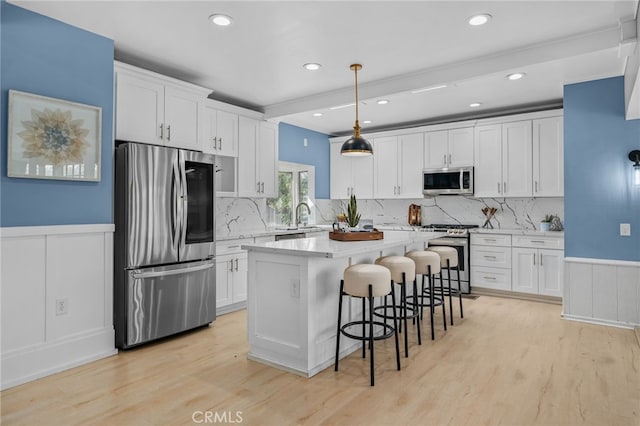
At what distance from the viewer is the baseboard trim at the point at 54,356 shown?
2738mm

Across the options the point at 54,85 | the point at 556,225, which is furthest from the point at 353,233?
the point at 556,225

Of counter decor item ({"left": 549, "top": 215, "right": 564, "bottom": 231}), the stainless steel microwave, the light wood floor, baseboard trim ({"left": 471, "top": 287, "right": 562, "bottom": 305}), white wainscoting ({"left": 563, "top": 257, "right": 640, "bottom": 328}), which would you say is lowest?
the light wood floor

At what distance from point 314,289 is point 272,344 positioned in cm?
59

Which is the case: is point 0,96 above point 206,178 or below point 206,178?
above

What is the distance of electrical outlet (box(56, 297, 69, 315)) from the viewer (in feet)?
9.85

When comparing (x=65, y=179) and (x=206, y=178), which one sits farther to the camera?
(x=206, y=178)

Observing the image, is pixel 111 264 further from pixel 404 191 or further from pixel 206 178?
pixel 404 191

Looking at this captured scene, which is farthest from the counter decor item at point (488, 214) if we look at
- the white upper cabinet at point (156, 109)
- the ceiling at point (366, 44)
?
the white upper cabinet at point (156, 109)

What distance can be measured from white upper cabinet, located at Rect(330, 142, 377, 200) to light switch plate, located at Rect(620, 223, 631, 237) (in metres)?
3.50

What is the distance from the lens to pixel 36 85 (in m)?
2.88

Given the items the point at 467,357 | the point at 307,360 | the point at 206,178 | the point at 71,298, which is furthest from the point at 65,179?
the point at 467,357

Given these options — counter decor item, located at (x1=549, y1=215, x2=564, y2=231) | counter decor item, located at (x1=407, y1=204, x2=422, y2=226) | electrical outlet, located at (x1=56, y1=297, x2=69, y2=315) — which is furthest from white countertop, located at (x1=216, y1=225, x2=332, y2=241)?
counter decor item, located at (x1=549, y1=215, x2=564, y2=231)

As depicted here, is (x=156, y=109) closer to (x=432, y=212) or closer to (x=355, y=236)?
(x=355, y=236)

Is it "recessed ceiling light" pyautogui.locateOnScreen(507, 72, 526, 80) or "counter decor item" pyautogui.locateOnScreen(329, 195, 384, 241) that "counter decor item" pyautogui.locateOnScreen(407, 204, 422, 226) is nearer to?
"recessed ceiling light" pyautogui.locateOnScreen(507, 72, 526, 80)
